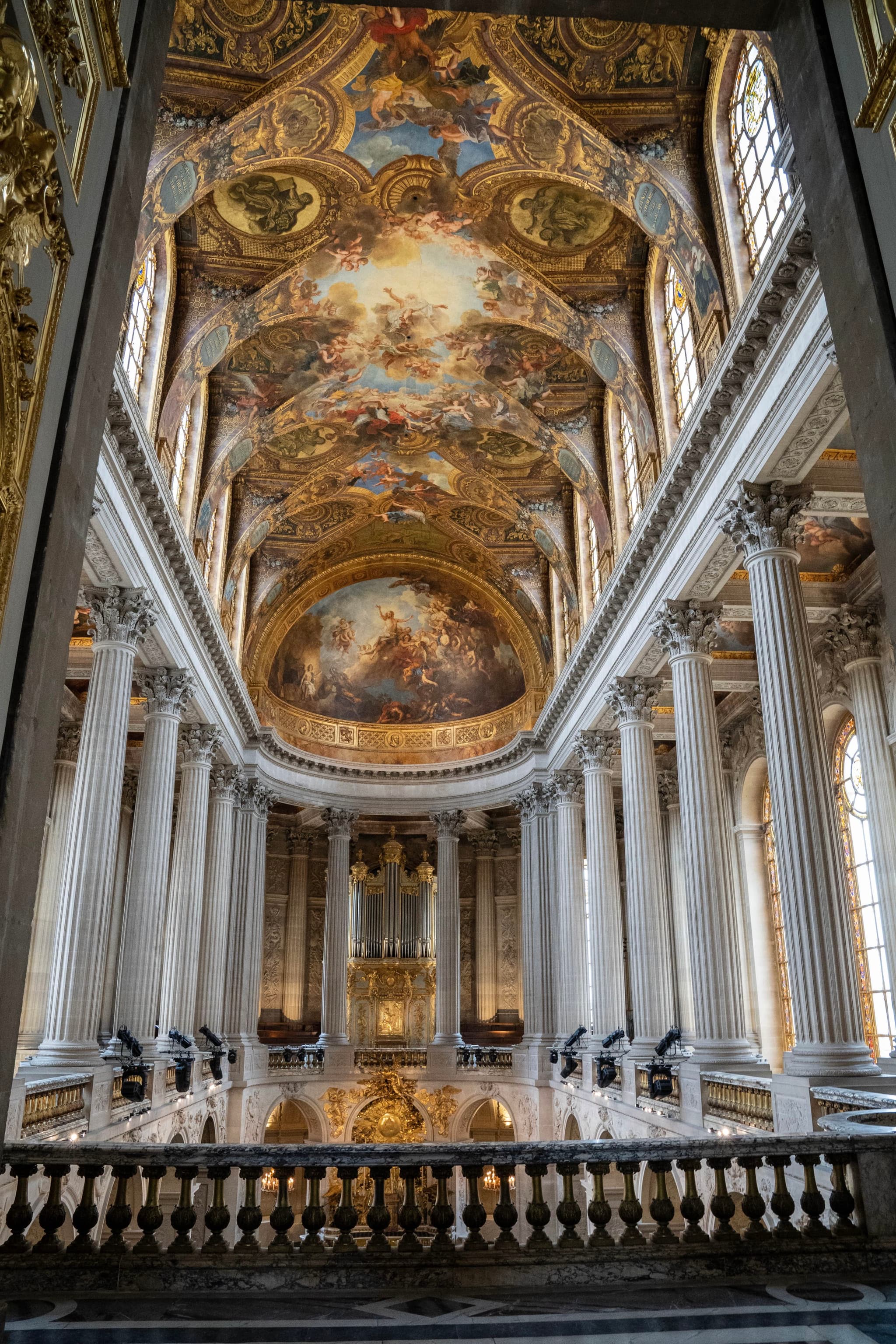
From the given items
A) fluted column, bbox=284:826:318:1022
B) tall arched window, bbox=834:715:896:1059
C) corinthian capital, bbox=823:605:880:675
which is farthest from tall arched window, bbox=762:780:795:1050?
fluted column, bbox=284:826:318:1022

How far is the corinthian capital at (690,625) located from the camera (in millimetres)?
16672

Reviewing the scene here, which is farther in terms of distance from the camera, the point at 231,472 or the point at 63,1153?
the point at 231,472

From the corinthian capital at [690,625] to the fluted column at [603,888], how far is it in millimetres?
7222

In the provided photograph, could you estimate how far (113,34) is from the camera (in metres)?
5.82

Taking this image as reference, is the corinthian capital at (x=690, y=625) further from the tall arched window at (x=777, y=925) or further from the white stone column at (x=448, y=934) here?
the white stone column at (x=448, y=934)

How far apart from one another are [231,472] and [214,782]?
8271 millimetres

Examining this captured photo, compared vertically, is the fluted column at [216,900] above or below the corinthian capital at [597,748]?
below

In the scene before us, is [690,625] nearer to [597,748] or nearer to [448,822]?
[597,748]

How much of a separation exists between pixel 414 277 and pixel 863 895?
14.5 meters

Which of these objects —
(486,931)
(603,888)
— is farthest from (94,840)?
Result: (486,931)

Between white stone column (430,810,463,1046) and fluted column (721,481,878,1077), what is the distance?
19.5 m

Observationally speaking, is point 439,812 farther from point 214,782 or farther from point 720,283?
point 720,283

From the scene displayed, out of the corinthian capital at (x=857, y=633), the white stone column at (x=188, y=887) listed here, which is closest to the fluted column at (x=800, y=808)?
the corinthian capital at (x=857, y=633)

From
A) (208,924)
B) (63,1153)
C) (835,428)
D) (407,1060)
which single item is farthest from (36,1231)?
(407,1060)
